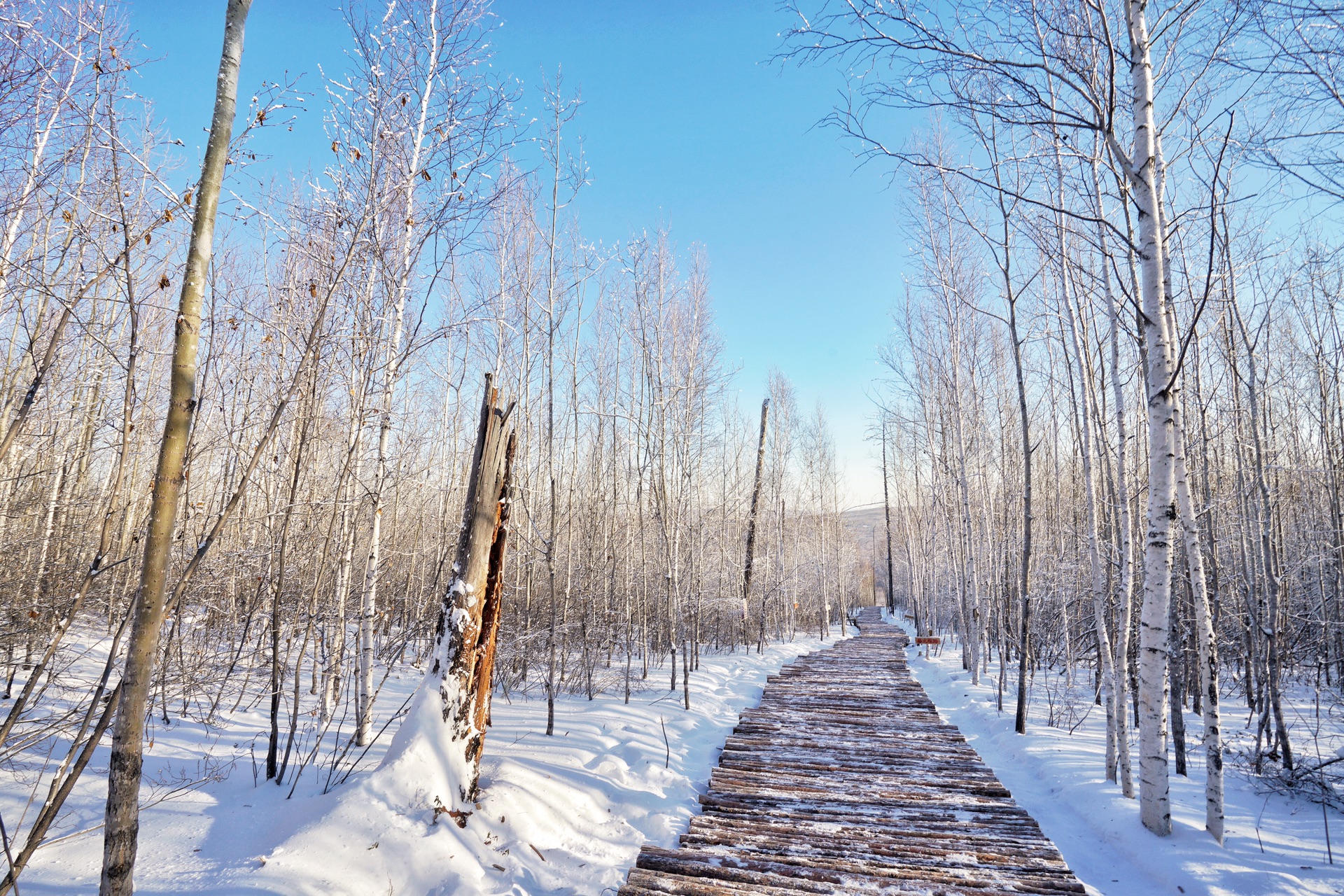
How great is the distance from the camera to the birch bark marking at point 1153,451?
3.75 meters

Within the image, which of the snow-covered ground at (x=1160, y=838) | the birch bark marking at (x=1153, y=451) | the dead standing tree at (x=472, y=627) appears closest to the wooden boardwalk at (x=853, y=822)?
the snow-covered ground at (x=1160, y=838)

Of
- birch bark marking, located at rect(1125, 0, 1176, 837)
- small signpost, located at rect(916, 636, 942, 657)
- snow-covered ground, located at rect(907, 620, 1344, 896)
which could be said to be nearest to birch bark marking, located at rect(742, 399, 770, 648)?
small signpost, located at rect(916, 636, 942, 657)

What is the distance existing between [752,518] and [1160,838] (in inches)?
576

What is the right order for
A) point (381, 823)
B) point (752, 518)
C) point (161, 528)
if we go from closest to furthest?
point (161, 528)
point (381, 823)
point (752, 518)

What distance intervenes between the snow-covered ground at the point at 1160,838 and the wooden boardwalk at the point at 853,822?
0.31m

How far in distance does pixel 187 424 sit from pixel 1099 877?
17.1 ft

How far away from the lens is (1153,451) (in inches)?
153

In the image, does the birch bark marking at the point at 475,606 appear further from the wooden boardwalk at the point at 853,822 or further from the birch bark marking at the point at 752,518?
the birch bark marking at the point at 752,518

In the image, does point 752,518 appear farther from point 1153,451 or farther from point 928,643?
point 1153,451

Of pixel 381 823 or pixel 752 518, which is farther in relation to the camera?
pixel 752 518

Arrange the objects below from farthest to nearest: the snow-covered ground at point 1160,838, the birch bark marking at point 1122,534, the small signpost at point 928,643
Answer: the small signpost at point 928,643 < the birch bark marking at point 1122,534 < the snow-covered ground at point 1160,838

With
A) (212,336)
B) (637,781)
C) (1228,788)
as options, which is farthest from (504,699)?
(1228,788)

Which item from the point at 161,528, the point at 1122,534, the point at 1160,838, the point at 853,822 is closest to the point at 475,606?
the point at 161,528

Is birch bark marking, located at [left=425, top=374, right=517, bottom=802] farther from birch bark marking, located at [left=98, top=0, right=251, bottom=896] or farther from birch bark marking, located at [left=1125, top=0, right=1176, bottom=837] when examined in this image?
birch bark marking, located at [left=1125, top=0, right=1176, bottom=837]
